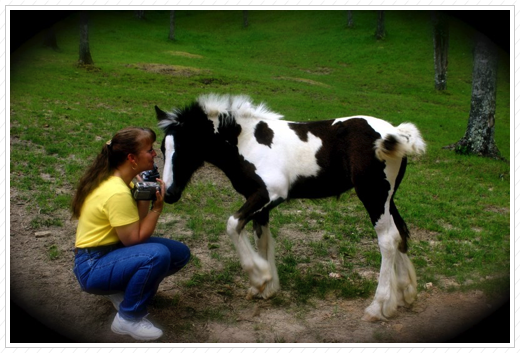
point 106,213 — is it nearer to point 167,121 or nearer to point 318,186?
point 167,121

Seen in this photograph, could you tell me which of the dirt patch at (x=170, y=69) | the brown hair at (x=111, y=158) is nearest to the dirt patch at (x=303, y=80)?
the dirt patch at (x=170, y=69)

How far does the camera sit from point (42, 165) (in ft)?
27.5

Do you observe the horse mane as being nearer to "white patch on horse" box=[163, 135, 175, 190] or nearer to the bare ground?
"white patch on horse" box=[163, 135, 175, 190]

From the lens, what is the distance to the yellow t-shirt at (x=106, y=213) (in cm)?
375

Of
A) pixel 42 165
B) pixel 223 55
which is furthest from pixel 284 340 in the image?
pixel 223 55

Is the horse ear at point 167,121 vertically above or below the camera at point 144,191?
above

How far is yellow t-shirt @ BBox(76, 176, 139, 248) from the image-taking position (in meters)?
3.75

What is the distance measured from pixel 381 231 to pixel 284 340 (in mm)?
1354

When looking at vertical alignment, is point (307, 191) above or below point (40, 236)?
above

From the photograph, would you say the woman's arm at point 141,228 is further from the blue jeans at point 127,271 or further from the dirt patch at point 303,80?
the dirt patch at point 303,80

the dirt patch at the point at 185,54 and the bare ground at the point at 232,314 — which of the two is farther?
the dirt patch at the point at 185,54

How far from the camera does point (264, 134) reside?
468cm

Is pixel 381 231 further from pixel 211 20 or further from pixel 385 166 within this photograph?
pixel 211 20

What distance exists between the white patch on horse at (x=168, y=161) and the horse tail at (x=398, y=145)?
195 centimetres
